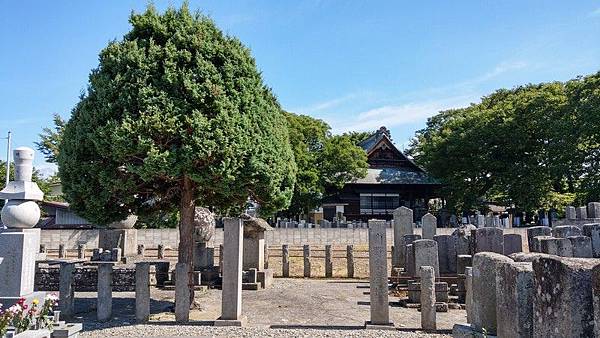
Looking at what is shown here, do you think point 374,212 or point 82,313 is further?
point 374,212

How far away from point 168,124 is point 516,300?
7.00 meters

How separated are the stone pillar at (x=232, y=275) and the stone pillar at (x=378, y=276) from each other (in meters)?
2.69

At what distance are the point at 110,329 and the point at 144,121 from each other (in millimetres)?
4141

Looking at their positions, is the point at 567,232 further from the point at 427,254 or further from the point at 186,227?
the point at 186,227

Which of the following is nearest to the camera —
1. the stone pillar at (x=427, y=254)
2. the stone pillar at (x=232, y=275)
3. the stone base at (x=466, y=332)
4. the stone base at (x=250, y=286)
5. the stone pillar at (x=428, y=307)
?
the stone base at (x=466, y=332)

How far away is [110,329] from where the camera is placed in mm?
8398

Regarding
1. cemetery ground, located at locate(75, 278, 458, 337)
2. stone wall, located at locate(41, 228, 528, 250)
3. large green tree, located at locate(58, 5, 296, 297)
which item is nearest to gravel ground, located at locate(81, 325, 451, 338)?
cemetery ground, located at locate(75, 278, 458, 337)

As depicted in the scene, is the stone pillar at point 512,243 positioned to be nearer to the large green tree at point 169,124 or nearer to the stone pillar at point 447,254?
the stone pillar at point 447,254

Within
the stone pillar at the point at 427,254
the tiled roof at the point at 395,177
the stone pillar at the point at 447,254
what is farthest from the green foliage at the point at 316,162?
the stone pillar at the point at 427,254

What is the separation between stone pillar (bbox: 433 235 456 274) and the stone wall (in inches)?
414

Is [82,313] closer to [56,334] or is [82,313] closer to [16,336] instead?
[56,334]

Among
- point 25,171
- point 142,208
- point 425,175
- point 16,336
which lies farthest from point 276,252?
point 425,175

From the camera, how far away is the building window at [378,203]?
128 feet

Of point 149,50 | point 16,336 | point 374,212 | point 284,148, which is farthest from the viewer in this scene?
point 374,212
